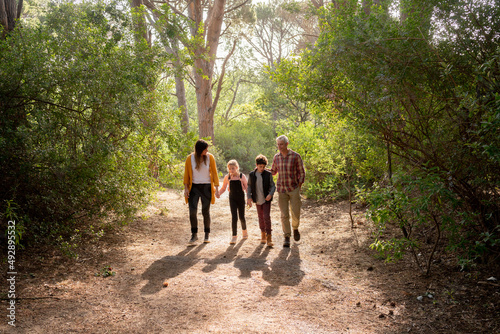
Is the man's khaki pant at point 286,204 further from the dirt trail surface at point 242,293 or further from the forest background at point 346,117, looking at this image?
the forest background at point 346,117

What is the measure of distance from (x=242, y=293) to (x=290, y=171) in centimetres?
268

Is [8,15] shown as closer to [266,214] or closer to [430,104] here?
[266,214]

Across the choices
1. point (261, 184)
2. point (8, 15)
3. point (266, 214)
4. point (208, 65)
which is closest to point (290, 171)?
point (261, 184)

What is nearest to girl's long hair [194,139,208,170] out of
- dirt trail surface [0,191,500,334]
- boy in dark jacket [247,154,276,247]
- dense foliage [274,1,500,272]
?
boy in dark jacket [247,154,276,247]

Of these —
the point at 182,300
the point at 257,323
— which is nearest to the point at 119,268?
the point at 182,300

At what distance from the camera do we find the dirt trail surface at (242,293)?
3758 mm

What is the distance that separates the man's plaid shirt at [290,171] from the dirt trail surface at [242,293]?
1.18m

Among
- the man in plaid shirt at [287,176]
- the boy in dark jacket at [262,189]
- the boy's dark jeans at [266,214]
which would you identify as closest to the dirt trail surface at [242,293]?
the boy's dark jeans at [266,214]

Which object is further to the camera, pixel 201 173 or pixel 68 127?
pixel 201 173

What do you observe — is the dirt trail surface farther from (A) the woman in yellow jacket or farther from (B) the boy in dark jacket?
(A) the woman in yellow jacket

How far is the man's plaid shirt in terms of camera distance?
6.68 m

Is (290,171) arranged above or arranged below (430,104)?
below

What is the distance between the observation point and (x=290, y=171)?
6.68 m

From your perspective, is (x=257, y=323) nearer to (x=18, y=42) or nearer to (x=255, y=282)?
(x=255, y=282)
